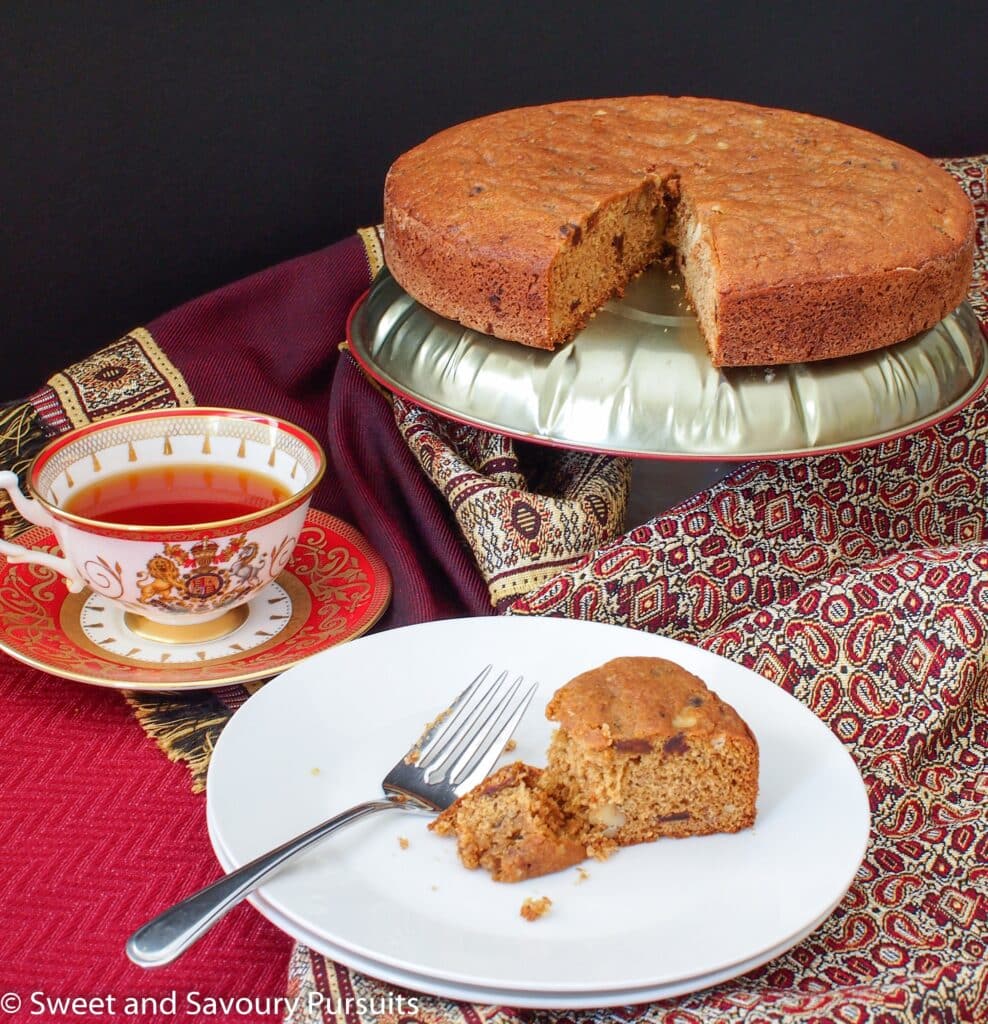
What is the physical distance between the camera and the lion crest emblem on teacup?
1352 mm

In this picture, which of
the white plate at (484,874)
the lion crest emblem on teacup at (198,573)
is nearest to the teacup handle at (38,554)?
the lion crest emblem on teacup at (198,573)

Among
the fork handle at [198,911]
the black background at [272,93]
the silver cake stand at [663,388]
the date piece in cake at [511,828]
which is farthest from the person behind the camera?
the black background at [272,93]

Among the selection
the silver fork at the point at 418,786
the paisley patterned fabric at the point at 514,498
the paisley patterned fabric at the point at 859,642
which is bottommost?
the paisley patterned fabric at the point at 859,642

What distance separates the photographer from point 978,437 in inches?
71.9

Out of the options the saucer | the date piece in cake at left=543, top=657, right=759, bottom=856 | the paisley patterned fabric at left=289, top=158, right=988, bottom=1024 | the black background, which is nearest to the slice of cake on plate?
the date piece in cake at left=543, top=657, right=759, bottom=856

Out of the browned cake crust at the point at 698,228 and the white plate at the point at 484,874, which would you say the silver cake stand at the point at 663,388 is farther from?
the white plate at the point at 484,874

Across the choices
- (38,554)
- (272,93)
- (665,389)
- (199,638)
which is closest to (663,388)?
(665,389)

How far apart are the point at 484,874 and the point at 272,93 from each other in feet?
4.89

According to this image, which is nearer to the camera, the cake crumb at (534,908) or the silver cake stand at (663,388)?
the cake crumb at (534,908)

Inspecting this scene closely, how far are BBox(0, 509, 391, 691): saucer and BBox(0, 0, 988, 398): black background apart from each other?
66cm

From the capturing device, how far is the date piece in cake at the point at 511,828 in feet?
3.43

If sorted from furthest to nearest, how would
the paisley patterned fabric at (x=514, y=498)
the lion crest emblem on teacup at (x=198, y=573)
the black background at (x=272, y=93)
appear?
the black background at (x=272, y=93) < the paisley patterned fabric at (x=514, y=498) < the lion crest emblem on teacup at (x=198, y=573)

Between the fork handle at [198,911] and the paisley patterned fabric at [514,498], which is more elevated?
the fork handle at [198,911]

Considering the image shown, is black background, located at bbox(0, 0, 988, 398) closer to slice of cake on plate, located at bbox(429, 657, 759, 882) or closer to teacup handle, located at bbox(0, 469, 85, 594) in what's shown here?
teacup handle, located at bbox(0, 469, 85, 594)
